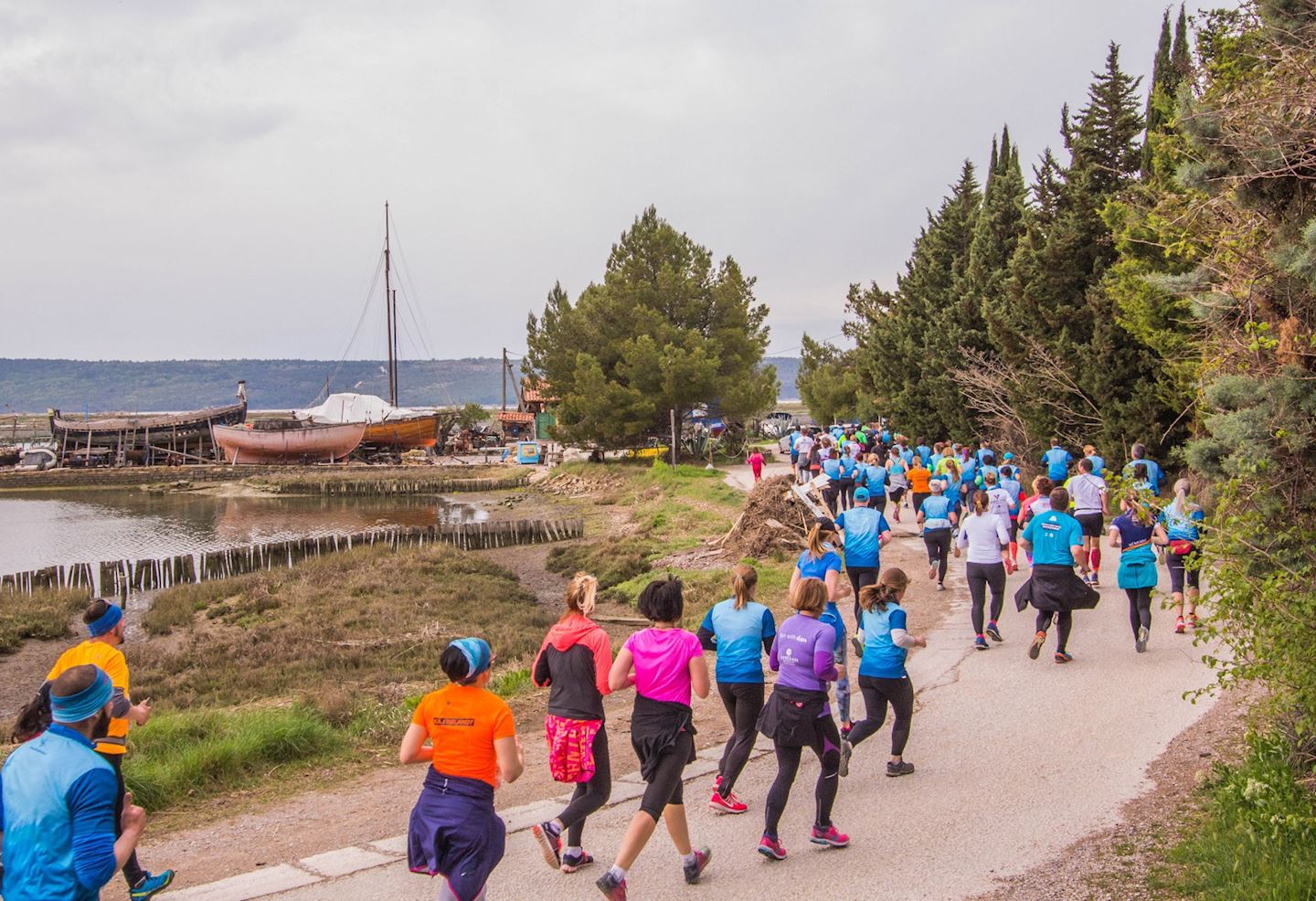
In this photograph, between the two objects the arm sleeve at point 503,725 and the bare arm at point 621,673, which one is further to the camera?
the bare arm at point 621,673

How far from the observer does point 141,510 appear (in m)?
46.5

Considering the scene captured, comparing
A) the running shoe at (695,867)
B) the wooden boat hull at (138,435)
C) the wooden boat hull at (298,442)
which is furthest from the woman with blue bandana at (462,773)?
the wooden boat hull at (138,435)

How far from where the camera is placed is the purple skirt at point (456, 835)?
4.43m

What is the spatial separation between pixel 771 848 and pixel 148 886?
3.55 metres

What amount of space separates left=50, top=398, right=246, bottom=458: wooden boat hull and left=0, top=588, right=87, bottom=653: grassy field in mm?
53533

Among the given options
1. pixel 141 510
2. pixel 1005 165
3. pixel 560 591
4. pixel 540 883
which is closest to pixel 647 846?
pixel 540 883

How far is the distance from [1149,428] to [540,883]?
59.1 ft

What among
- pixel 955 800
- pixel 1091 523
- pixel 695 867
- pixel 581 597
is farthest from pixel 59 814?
pixel 1091 523

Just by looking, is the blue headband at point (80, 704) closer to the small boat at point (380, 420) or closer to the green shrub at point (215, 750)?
the green shrub at point (215, 750)

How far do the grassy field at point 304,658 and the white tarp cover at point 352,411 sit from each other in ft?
162

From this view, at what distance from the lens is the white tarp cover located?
7369 centimetres

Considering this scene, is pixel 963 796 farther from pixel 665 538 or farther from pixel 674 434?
pixel 674 434

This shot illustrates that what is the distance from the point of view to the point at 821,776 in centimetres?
585

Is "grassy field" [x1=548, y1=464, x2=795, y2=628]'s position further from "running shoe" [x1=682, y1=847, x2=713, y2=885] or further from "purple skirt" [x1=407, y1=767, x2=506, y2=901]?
"purple skirt" [x1=407, y1=767, x2=506, y2=901]
